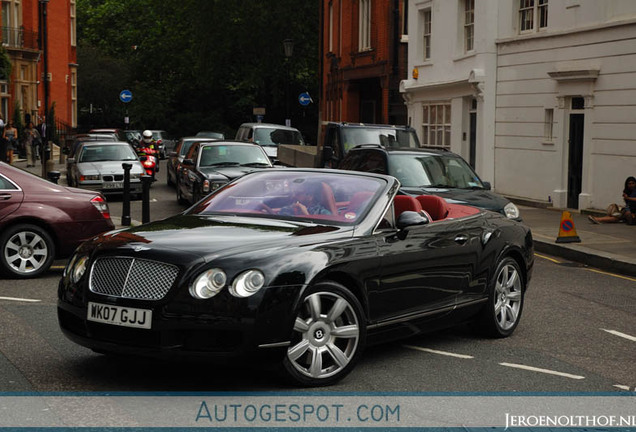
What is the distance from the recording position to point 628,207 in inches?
774

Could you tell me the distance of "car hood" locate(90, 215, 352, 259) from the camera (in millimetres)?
6281

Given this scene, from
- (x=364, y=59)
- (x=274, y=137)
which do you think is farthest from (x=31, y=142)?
(x=364, y=59)

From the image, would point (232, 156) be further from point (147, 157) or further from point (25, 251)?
point (25, 251)

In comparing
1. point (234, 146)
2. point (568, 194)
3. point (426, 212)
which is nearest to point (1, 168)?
point (426, 212)

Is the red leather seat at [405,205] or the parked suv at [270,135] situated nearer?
the red leather seat at [405,205]

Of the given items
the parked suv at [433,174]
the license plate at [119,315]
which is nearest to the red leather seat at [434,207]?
the license plate at [119,315]

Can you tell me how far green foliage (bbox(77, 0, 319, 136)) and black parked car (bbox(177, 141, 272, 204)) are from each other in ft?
80.1

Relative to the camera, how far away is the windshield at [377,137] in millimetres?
20062

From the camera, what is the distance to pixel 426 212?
835 cm

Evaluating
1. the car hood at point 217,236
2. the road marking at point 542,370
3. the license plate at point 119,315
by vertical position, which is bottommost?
the road marking at point 542,370

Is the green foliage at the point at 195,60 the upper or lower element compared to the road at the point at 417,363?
upper

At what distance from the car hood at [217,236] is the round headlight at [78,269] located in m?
0.16

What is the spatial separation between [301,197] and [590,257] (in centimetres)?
846

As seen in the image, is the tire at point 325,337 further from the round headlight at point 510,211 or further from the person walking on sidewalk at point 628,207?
the person walking on sidewalk at point 628,207
